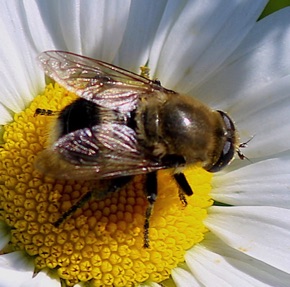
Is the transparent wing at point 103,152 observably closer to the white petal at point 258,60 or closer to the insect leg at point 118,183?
the insect leg at point 118,183

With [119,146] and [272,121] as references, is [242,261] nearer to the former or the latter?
[272,121]

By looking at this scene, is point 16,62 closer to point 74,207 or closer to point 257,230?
point 74,207

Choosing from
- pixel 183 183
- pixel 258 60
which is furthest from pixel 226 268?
pixel 258 60

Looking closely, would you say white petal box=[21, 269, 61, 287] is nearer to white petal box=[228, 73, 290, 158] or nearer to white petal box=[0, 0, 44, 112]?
white petal box=[0, 0, 44, 112]

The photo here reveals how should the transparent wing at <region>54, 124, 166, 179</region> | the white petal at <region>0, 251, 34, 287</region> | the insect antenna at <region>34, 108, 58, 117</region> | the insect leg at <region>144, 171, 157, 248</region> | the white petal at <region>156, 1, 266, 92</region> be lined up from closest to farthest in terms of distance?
the transparent wing at <region>54, 124, 166, 179</region> < the white petal at <region>0, 251, 34, 287</region> < the insect leg at <region>144, 171, 157, 248</region> < the insect antenna at <region>34, 108, 58, 117</region> < the white petal at <region>156, 1, 266, 92</region>

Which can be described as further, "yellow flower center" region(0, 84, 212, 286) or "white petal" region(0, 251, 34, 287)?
"yellow flower center" region(0, 84, 212, 286)

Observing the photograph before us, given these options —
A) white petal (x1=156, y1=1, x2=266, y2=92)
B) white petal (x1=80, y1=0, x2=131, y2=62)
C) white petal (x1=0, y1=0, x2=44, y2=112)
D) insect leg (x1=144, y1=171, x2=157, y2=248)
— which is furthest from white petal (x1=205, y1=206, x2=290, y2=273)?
white petal (x1=0, y1=0, x2=44, y2=112)

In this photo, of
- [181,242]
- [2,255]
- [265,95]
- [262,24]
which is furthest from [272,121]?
[2,255]

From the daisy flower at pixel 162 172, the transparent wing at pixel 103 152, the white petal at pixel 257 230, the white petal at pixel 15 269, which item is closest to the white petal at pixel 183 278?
the daisy flower at pixel 162 172
